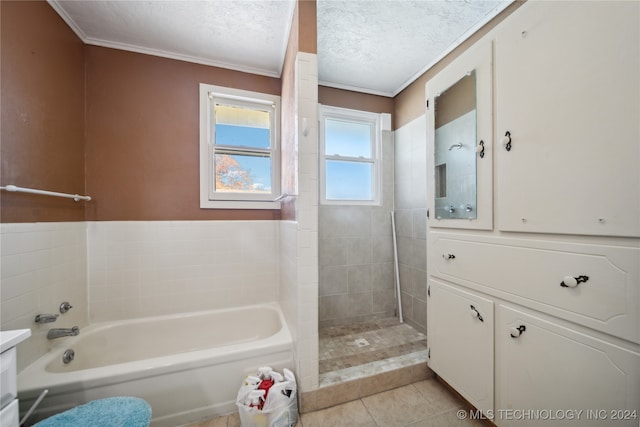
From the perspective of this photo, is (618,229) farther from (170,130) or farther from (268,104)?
(170,130)

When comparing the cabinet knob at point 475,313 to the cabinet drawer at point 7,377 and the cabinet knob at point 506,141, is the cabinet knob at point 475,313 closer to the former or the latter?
the cabinet knob at point 506,141

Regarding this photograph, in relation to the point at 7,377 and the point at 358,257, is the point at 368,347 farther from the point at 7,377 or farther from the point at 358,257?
the point at 7,377

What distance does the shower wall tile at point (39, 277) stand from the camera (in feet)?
3.91

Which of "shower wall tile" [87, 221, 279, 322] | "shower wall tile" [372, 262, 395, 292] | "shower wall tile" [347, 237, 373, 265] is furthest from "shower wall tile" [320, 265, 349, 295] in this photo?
"shower wall tile" [87, 221, 279, 322]

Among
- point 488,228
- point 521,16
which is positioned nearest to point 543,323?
point 488,228

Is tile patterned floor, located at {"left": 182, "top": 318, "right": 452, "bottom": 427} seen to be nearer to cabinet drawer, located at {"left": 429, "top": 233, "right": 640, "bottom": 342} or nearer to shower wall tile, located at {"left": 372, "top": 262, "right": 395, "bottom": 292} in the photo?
shower wall tile, located at {"left": 372, "top": 262, "right": 395, "bottom": 292}

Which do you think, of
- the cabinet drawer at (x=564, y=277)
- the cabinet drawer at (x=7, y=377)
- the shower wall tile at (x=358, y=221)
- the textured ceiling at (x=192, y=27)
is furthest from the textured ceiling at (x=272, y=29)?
the cabinet drawer at (x=7, y=377)

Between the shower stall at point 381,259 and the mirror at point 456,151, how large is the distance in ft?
2.19

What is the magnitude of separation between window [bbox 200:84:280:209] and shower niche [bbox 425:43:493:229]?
4.54 ft

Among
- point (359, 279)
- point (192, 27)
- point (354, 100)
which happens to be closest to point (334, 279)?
point (359, 279)

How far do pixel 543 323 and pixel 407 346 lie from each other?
119cm

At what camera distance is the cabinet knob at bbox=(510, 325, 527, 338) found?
1004 millimetres

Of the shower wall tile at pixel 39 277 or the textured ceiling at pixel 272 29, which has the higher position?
the textured ceiling at pixel 272 29

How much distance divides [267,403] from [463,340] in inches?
45.2
